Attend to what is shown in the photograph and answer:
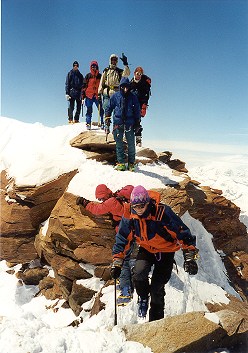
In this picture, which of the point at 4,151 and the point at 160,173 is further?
the point at 4,151

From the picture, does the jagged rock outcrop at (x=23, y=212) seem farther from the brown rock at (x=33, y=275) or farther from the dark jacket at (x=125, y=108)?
the dark jacket at (x=125, y=108)

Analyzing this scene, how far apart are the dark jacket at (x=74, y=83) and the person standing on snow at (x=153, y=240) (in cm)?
1131

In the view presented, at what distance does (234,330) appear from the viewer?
5.13m

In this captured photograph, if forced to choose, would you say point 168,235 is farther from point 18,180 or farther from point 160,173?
point 18,180

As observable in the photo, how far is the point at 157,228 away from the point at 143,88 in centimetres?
858

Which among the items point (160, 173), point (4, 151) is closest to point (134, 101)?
point (160, 173)

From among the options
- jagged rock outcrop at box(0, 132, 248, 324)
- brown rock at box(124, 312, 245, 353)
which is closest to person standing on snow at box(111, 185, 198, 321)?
brown rock at box(124, 312, 245, 353)

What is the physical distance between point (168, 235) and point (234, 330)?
2.03 meters

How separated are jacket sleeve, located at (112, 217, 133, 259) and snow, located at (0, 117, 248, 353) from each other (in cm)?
142

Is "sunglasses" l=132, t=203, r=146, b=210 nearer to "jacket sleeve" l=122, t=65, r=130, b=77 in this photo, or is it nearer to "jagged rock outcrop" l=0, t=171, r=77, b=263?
"jagged rock outcrop" l=0, t=171, r=77, b=263

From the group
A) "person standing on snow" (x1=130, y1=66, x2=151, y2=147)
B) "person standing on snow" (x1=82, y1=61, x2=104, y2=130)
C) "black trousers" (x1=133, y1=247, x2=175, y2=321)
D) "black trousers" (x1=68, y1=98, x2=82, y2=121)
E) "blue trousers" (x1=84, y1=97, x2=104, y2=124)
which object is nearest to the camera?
"black trousers" (x1=133, y1=247, x2=175, y2=321)

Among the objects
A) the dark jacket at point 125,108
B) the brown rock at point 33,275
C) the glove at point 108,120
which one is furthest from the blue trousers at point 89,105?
the brown rock at point 33,275

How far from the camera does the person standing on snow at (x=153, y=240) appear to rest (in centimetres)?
553

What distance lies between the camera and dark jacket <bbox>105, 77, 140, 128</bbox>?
392 inches
